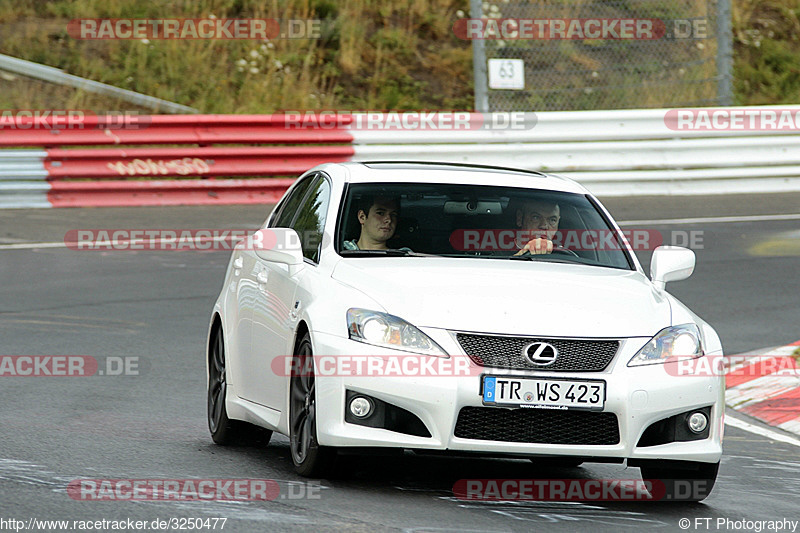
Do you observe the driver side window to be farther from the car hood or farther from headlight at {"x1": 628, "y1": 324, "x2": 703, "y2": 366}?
headlight at {"x1": 628, "y1": 324, "x2": 703, "y2": 366}

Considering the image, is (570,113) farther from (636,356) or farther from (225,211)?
(636,356)

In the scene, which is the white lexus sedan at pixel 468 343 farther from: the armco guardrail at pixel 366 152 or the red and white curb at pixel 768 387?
the armco guardrail at pixel 366 152

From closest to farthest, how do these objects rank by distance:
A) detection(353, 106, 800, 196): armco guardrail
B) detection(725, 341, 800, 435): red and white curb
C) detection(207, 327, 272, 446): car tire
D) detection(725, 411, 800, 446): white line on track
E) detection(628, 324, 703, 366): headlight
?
1. detection(628, 324, 703, 366): headlight
2. detection(207, 327, 272, 446): car tire
3. detection(725, 411, 800, 446): white line on track
4. detection(725, 341, 800, 435): red and white curb
5. detection(353, 106, 800, 196): armco guardrail

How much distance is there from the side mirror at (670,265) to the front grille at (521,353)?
4.30ft

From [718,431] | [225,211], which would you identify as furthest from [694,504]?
[225,211]

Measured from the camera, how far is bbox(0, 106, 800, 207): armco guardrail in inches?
719

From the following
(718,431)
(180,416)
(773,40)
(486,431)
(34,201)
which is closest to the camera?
(486,431)

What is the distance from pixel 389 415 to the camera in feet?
21.0

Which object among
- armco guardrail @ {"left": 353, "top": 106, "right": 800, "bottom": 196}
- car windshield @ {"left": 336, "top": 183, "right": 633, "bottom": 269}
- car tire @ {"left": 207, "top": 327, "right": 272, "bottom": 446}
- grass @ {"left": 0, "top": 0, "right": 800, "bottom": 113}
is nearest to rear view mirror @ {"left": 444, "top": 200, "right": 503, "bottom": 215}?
car windshield @ {"left": 336, "top": 183, "right": 633, "bottom": 269}

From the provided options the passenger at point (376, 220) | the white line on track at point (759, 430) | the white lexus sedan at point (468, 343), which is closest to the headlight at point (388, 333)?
the white lexus sedan at point (468, 343)

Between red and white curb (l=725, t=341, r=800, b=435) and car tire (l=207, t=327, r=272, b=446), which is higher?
car tire (l=207, t=327, r=272, b=446)

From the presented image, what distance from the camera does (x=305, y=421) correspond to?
6.75m

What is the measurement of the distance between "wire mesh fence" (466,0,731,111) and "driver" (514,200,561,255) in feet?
44.0

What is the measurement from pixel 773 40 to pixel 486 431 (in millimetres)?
23691
